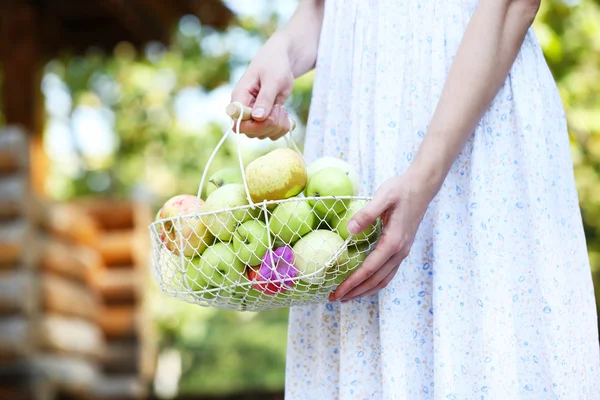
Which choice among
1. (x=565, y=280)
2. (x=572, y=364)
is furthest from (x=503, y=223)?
(x=572, y=364)

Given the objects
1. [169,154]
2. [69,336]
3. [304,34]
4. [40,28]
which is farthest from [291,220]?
[169,154]

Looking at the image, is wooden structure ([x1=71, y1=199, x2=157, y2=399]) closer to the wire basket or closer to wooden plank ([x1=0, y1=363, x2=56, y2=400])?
wooden plank ([x1=0, y1=363, x2=56, y2=400])

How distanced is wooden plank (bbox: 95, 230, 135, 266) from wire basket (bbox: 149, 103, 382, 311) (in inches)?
256

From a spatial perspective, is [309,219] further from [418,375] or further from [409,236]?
[418,375]

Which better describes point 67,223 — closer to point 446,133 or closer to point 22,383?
point 22,383

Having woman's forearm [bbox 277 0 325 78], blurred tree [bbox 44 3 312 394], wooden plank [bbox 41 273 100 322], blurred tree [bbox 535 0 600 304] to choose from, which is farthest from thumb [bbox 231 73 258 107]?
blurred tree [bbox 44 3 312 394]

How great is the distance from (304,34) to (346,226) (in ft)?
1.86

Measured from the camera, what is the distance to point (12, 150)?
16.6 ft

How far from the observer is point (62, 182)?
669 inches

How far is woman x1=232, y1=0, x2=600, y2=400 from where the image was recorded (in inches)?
49.2

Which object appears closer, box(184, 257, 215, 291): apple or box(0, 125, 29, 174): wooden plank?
box(184, 257, 215, 291): apple

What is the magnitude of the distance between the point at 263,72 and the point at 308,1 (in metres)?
0.25

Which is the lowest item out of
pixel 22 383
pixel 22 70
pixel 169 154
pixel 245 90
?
pixel 22 383

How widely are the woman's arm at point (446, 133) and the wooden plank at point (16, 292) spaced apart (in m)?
3.99
